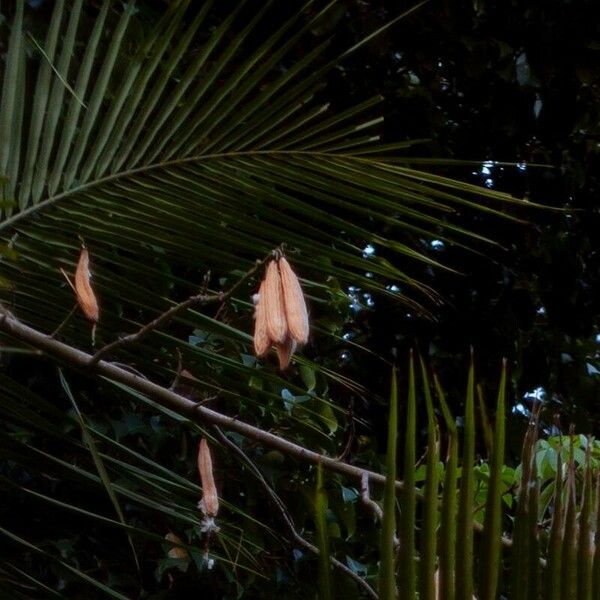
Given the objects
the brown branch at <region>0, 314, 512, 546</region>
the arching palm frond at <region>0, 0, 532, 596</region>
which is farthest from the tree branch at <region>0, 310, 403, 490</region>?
the arching palm frond at <region>0, 0, 532, 596</region>

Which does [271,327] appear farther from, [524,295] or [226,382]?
[524,295]

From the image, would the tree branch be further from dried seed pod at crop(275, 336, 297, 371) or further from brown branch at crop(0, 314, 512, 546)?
dried seed pod at crop(275, 336, 297, 371)

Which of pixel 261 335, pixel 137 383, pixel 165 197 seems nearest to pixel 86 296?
pixel 137 383

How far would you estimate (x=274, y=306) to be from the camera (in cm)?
87

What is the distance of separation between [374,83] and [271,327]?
2.42m

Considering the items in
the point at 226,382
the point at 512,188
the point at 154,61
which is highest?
the point at 512,188

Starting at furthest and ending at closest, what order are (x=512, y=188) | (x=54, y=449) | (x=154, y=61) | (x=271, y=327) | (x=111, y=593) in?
1. (x=512, y=188)
2. (x=54, y=449)
3. (x=154, y=61)
4. (x=111, y=593)
5. (x=271, y=327)

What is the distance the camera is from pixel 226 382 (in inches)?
51.9

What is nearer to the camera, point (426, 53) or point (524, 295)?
point (426, 53)

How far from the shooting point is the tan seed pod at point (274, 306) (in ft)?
2.78

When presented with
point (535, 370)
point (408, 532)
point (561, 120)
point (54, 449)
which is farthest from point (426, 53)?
point (408, 532)

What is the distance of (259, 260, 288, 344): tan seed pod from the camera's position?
33.3 inches

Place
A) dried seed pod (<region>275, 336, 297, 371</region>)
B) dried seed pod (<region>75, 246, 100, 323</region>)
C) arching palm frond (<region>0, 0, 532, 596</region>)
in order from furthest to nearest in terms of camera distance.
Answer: arching palm frond (<region>0, 0, 532, 596</region>), dried seed pod (<region>75, 246, 100, 323</region>), dried seed pod (<region>275, 336, 297, 371</region>)

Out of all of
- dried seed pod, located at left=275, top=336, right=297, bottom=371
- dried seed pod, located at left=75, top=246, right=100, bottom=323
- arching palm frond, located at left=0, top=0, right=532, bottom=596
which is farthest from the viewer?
arching palm frond, located at left=0, top=0, right=532, bottom=596
